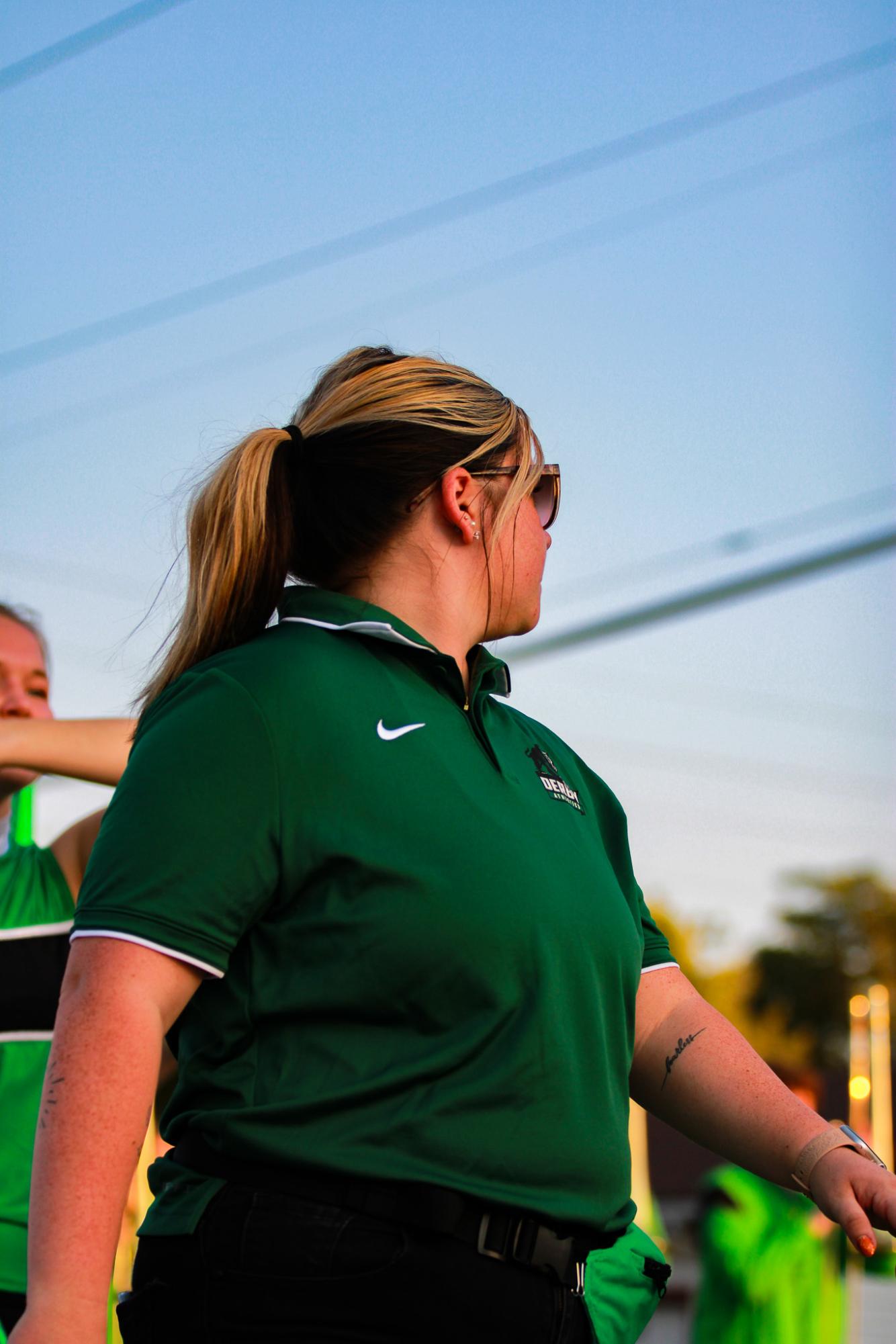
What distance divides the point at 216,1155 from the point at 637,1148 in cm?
604

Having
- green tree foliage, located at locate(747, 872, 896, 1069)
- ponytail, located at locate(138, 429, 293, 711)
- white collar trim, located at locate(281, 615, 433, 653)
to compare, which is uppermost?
ponytail, located at locate(138, 429, 293, 711)

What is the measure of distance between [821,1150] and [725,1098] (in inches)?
6.8

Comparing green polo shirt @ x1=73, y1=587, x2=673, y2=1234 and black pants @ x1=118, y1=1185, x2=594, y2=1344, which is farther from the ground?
green polo shirt @ x1=73, y1=587, x2=673, y2=1234

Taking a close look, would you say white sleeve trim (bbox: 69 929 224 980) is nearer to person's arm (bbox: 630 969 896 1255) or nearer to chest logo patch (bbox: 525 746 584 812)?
chest logo patch (bbox: 525 746 584 812)

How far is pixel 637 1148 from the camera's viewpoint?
727cm

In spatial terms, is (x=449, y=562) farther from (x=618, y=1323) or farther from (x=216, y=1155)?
(x=618, y=1323)

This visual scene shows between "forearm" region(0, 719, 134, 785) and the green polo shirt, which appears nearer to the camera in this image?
the green polo shirt

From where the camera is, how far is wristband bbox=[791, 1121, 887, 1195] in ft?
6.48

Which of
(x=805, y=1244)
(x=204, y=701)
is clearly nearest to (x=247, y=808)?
(x=204, y=701)

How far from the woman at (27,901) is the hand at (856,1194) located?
1491 millimetres

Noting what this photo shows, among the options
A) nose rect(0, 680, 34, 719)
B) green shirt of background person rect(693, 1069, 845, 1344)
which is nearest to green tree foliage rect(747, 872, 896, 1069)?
green shirt of background person rect(693, 1069, 845, 1344)

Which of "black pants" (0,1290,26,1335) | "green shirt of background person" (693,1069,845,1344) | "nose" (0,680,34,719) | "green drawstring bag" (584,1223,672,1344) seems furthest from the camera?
"green shirt of background person" (693,1069,845,1344)

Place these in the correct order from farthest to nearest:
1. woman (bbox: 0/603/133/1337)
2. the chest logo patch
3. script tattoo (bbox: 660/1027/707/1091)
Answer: woman (bbox: 0/603/133/1337) < script tattoo (bbox: 660/1027/707/1091) < the chest logo patch

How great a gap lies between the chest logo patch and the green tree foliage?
65.4m
